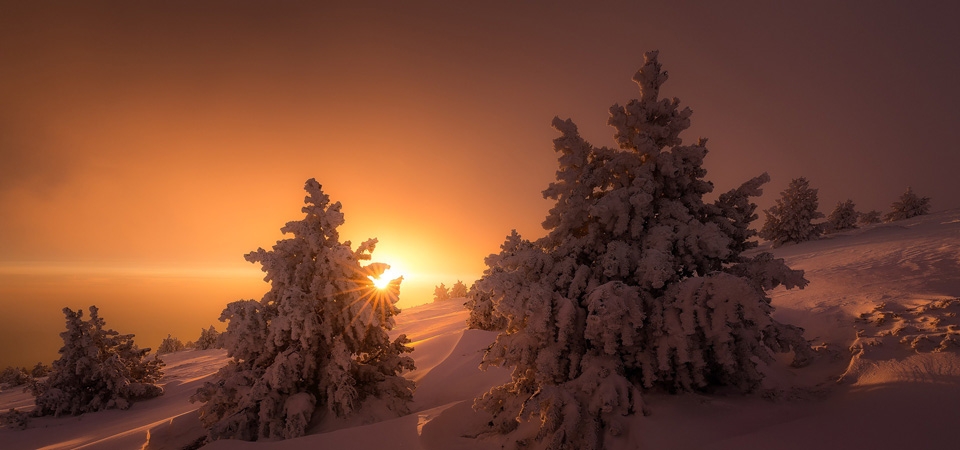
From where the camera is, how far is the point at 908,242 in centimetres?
1042

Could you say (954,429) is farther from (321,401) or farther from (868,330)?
(321,401)

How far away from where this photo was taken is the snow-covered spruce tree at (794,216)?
1962 cm

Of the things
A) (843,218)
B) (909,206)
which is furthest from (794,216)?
(909,206)

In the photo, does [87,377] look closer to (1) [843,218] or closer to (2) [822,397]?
(2) [822,397]

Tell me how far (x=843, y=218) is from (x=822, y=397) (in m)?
24.1

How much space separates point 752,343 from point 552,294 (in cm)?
284

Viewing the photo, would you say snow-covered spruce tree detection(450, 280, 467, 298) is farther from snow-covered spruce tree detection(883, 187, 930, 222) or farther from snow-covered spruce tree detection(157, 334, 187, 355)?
snow-covered spruce tree detection(883, 187, 930, 222)

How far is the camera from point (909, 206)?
22.1m

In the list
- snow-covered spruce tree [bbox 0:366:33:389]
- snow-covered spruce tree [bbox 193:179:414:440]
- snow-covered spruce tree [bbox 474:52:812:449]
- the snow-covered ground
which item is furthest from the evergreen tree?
snow-covered spruce tree [bbox 474:52:812:449]

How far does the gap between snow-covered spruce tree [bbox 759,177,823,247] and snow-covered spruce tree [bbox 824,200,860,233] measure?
272 cm

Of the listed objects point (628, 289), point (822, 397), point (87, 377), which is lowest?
point (822, 397)

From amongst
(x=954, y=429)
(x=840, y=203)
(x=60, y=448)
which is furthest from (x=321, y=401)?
(x=840, y=203)

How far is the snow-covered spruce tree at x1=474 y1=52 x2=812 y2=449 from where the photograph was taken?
182 inches

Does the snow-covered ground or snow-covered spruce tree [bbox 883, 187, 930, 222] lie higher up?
snow-covered spruce tree [bbox 883, 187, 930, 222]
